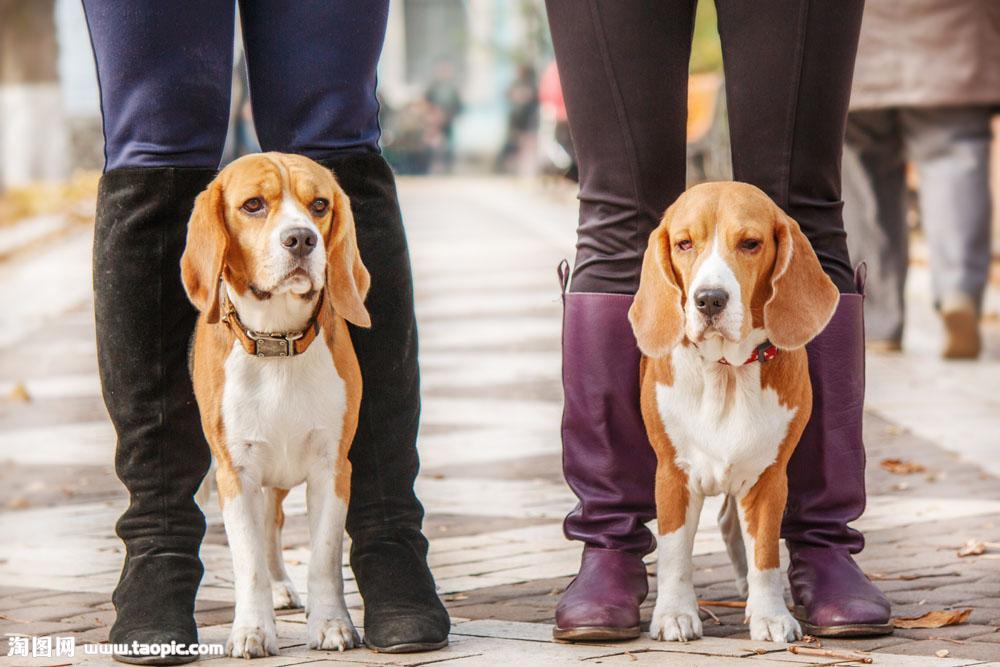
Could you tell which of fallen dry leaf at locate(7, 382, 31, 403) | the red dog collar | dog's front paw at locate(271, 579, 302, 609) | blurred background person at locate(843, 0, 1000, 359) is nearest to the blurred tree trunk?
fallen dry leaf at locate(7, 382, 31, 403)

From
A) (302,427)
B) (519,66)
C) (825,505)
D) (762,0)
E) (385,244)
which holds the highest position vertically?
(762,0)

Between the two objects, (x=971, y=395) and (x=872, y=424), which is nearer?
(x=872, y=424)

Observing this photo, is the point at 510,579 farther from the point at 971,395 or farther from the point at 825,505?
the point at 971,395

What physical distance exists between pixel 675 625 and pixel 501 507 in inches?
61.0

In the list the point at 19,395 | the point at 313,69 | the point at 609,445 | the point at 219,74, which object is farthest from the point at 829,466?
the point at 19,395

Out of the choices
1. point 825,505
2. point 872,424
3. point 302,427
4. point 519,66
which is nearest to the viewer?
point 302,427

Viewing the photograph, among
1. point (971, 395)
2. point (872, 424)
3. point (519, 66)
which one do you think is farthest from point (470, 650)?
point (519, 66)

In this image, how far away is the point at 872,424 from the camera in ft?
18.6

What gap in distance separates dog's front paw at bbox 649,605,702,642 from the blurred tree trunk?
1966cm

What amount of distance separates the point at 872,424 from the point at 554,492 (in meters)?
1.46

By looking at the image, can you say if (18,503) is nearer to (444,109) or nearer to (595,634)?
(595,634)

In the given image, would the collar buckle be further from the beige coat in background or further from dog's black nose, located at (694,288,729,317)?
the beige coat in background

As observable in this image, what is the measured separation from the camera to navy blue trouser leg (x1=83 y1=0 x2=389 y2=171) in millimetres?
3002

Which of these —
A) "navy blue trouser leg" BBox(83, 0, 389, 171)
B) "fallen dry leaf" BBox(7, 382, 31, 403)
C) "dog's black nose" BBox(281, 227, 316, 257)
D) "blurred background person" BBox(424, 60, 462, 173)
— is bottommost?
"blurred background person" BBox(424, 60, 462, 173)
